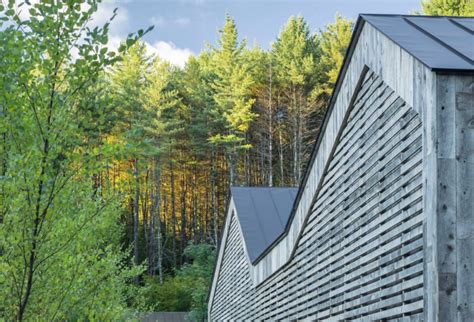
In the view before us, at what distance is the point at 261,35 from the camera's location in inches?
1704

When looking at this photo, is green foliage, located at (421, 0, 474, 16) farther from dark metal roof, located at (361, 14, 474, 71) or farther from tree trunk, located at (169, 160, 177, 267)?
dark metal roof, located at (361, 14, 474, 71)

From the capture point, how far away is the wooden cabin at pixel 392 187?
4.90 m

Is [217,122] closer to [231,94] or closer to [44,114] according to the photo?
[231,94]

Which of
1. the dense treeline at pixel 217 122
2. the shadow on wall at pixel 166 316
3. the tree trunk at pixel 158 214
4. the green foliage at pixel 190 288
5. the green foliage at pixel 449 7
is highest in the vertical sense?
the green foliage at pixel 449 7

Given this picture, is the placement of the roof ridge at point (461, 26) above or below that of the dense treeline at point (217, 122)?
below

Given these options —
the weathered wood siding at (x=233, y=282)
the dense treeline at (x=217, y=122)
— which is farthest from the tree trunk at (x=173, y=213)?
the weathered wood siding at (x=233, y=282)

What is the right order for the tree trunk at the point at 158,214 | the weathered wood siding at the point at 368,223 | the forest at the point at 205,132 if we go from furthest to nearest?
the tree trunk at the point at 158,214, the forest at the point at 205,132, the weathered wood siding at the point at 368,223

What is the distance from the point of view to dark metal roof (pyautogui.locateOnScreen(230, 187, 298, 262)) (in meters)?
14.5

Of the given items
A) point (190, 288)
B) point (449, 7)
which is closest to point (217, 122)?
point (190, 288)

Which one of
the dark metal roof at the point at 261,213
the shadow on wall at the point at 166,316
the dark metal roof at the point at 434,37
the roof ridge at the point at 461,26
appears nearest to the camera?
the dark metal roof at the point at 434,37

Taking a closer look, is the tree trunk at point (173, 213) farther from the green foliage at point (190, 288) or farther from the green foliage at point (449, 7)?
the green foliage at point (449, 7)

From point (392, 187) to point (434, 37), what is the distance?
4.01 ft

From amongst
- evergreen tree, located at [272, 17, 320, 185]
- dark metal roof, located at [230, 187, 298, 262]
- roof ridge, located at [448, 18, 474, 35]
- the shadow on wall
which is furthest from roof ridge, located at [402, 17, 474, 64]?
evergreen tree, located at [272, 17, 320, 185]

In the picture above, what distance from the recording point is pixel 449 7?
103 feet
